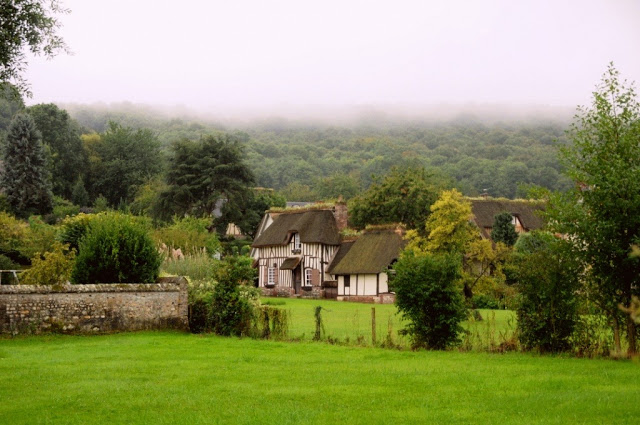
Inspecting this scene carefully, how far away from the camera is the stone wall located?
20047mm

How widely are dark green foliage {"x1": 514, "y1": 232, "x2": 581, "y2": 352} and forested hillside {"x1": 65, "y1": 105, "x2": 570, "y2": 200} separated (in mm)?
63798

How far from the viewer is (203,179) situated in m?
60.1

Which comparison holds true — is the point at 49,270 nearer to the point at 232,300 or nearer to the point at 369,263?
the point at 232,300

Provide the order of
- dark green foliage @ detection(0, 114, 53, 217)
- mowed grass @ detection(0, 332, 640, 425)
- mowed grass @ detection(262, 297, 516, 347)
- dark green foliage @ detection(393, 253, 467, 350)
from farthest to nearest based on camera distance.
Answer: dark green foliage @ detection(0, 114, 53, 217)
mowed grass @ detection(262, 297, 516, 347)
dark green foliage @ detection(393, 253, 467, 350)
mowed grass @ detection(0, 332, 640, 425)

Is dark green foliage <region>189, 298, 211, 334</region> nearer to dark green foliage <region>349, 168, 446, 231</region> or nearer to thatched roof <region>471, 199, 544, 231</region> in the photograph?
dark green foliage <region>349, 168, 446, 231</region>

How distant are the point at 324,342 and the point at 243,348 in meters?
2.07

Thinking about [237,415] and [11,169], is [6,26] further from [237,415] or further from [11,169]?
[11,169]

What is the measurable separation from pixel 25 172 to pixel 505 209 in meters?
38.0

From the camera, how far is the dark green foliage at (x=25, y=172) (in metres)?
60.0

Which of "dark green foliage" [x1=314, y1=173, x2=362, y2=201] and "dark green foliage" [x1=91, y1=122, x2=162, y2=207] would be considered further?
"dark green foliage" [x1=314, y1=173, x2=362, y2=201]

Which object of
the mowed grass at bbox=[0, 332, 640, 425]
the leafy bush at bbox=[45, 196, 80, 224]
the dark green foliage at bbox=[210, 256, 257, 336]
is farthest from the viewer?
the leafy bush at bbox=[45, 196, 80, 224]

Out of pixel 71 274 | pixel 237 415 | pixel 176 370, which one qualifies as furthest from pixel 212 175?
pixel 237 415

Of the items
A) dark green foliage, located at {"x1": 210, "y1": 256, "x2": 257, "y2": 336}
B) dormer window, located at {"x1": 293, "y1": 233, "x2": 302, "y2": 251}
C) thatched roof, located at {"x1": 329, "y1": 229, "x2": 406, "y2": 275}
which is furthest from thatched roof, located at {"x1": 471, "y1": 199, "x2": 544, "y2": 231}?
dark green foliage, located at {"x1": 210, "y1": 256, "x2": 257, "y2": 336}

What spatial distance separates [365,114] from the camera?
600 feet
